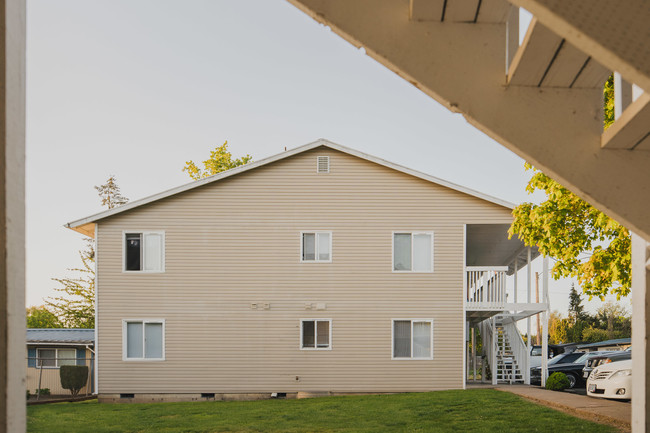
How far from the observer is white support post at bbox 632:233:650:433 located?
3049mm

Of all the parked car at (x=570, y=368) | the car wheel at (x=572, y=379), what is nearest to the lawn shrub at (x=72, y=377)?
the parked car at (x=570, y=368)

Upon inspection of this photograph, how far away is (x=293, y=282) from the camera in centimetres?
2025

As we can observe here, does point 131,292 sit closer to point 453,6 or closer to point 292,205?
point 292,205

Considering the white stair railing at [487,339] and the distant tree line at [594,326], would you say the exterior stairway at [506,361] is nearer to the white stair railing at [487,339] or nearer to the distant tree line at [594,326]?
the white stair railing at [487,339]

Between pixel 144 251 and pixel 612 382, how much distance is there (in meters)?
13.8

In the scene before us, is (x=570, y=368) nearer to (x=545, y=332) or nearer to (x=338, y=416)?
(x=545, y=332)

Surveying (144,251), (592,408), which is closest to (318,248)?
(144,251)

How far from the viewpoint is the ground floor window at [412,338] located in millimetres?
20078

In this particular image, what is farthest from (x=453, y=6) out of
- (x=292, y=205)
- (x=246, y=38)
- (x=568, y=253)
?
(x=246, y=38)

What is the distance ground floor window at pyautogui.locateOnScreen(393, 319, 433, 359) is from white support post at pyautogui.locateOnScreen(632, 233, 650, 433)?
56.3 feet

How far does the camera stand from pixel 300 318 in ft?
66.0

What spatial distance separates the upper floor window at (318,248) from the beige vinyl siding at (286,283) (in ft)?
0.63

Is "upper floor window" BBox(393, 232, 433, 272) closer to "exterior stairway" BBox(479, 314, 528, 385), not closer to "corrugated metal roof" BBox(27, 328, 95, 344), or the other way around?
"exterior stairway" BBox(479, 314, 528, 385)

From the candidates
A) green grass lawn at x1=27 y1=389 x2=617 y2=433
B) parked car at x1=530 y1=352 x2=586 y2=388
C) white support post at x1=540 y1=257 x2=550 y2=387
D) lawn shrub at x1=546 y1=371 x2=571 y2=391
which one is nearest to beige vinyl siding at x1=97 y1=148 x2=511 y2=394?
green grass lawn at x1=27 y1=389 x2=617 y2=433
